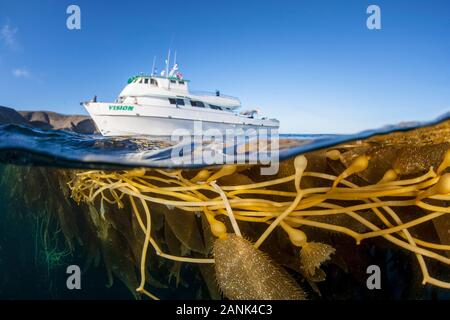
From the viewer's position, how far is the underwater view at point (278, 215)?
4.22 feet

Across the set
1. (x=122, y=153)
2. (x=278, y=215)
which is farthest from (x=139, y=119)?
(x=278, y=215)

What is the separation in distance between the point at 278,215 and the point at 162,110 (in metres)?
23.7

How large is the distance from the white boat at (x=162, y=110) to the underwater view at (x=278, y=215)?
1734 cm

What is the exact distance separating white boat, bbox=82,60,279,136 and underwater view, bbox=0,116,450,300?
56.9 ft

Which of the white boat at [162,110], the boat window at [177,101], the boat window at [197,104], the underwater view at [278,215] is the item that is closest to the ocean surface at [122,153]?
the underwater view at [278,215]

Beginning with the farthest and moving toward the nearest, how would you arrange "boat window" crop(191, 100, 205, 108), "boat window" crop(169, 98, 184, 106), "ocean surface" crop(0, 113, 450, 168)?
1. "boat window" crop(191, 100, 205, 108)
2. "boat window" crop(169, 98, 184, 106)
3. "ocean surface" crop(0, 113, 450, 168)

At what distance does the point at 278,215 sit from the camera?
1408 millimetres

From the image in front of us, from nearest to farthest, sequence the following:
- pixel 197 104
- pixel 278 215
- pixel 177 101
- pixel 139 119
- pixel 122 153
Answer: pixel 278 215 → pixel 122 153 → pixel 139 119 → pixel 177 101 → pixel 197 104

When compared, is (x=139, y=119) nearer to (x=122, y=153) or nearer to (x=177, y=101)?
(x=177, y=101)

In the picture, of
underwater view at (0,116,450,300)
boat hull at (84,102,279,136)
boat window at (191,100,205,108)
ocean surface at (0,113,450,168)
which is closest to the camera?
underwater view at (0,116,450,300)

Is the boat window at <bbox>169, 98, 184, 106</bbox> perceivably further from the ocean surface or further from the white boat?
the ocean surface

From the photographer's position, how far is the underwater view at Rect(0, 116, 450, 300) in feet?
4.22

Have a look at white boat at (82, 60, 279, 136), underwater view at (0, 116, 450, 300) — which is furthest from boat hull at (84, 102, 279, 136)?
underwater view at (0, 116, 450, 300)

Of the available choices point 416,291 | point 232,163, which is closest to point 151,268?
point 232,163
